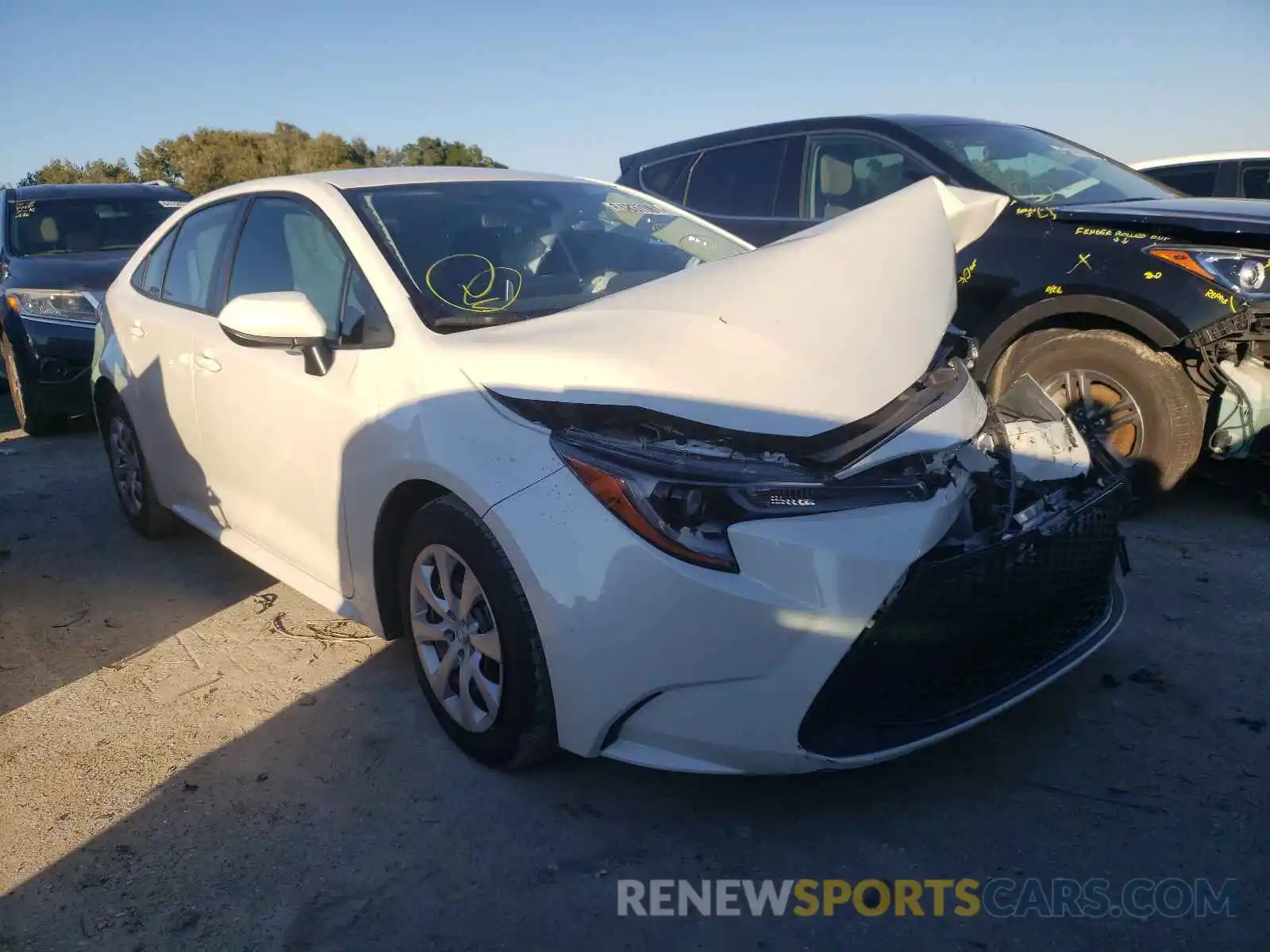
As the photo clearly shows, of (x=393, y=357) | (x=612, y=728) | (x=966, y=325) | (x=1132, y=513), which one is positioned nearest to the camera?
(x=612, y=728)

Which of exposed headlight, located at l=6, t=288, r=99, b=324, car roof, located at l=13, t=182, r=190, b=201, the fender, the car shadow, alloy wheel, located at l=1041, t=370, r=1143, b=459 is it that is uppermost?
car roof, located at l=13, t=182, r=190, b=201

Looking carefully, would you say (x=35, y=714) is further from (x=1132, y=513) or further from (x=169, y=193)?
(x=169, y=193)

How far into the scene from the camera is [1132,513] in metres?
4.45

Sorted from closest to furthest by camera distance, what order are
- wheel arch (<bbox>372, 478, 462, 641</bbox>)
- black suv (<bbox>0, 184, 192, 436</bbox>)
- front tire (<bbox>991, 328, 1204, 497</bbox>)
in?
wheel arch (<bbox>372, 478, 462, 641</bbox>), front tire (<bbox>991, 328, 1204, 497</bbox>), black suv (<bbox>0, 184, 192, 436</bbox>)

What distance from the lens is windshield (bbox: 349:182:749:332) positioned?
10.2 feet

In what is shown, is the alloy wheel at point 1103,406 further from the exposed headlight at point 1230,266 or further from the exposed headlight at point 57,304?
the exposed headlight at point 57,304

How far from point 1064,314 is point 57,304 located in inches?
263

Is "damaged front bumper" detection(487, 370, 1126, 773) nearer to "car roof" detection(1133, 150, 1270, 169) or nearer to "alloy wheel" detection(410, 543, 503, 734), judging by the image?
"alloy wheel" detection(410, 543, 503, 734)

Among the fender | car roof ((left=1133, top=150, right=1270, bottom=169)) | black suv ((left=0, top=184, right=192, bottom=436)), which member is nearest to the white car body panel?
car roof ((left=1133, top=150, right=1270, bottom=169))

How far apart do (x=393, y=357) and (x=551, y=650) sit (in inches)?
41.0

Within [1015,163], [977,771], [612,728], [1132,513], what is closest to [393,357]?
[612,728]

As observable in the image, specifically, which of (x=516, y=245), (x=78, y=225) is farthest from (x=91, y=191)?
(x=516, y=245)

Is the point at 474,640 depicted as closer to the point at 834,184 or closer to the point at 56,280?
the point at 834,184

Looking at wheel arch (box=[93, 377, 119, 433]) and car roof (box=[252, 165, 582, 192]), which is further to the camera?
wheel arch (box=[93, 377, 119, 433])
